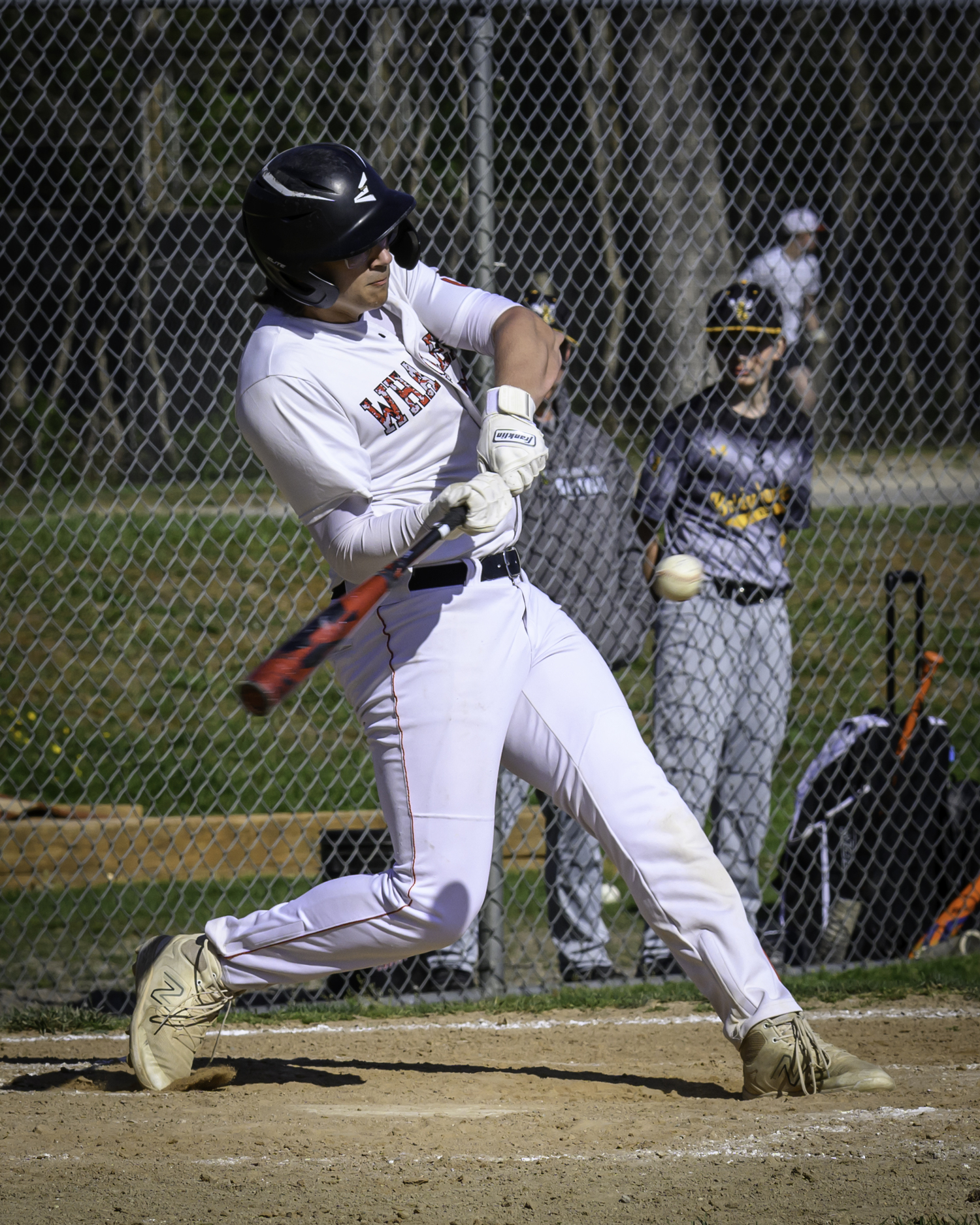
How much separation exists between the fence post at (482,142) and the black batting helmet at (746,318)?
0.96 meters

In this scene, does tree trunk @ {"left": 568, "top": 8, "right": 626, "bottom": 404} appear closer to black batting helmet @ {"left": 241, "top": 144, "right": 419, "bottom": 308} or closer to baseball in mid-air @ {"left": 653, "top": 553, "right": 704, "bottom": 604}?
black batting helmet @ {"left": 241, "top": 144, "right": 419, "bottom": 308}

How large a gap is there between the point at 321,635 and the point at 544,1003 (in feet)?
6.74

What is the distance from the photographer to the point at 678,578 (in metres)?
3.28

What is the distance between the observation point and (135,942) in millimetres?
5199

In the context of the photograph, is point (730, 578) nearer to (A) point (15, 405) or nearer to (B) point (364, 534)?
(B) point (364, 534)

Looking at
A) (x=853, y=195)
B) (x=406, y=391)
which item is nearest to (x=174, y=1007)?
(x=406, y=391)

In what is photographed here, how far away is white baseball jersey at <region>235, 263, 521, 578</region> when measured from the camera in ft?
9.01

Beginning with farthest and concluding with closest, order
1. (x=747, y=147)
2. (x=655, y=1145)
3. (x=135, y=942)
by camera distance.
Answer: (x=747, y=147) → (x=135, y=942) → (x=655, y=1145)

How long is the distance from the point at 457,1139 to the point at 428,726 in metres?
0.83

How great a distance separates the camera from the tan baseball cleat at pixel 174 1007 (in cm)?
309

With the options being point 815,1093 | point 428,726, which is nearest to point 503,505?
point 428,726

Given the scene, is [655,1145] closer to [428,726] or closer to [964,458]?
[428,726]

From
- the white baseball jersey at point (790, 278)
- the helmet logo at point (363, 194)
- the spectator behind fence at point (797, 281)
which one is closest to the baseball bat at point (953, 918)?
the spectator behind fence at point (797, 281)

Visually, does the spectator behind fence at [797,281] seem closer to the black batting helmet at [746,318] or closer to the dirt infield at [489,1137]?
the black batting helmet at [746,318]
